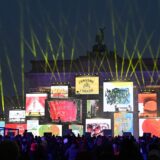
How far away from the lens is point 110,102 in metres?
45.0

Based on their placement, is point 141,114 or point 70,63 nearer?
point 141,114

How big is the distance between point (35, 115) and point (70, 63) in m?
20.9

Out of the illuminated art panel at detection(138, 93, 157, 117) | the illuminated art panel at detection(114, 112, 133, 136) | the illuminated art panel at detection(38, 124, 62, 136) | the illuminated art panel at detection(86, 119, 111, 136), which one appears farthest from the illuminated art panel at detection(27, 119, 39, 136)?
the illuminated art panel at detection(138, 93, 157, 117)

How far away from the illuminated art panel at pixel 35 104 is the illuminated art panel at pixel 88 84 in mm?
3948

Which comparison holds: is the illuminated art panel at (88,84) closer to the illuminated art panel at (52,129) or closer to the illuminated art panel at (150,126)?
the illuminated art panel at (150,126)

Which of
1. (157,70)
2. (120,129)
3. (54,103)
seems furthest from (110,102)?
(157,70)

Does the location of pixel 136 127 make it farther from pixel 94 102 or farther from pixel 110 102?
pixel 94 102

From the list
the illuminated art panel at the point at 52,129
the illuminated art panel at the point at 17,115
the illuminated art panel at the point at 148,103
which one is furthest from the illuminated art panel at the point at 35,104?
the illuminated art panel at the point at 148,103

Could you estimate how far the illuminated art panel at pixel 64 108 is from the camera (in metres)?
43.6

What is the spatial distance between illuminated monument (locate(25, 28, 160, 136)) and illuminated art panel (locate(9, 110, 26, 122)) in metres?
3.60

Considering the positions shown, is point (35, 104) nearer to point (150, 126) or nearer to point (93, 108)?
point (93, 108)

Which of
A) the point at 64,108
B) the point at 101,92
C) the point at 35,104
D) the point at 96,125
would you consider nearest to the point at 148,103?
the point at 101,92

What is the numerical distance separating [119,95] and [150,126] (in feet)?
15.4

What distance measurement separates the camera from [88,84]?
49688 mm
